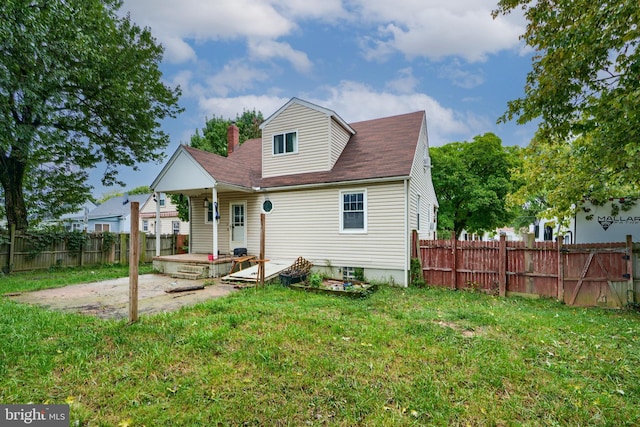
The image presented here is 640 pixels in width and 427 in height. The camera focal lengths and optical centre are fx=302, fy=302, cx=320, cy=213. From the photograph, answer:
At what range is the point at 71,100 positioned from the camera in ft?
40.6

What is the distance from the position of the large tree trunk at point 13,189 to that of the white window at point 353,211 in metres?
13.1

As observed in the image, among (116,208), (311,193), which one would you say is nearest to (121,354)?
(311,193)

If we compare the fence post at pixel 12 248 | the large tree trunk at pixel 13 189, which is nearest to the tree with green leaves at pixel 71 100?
the large tree trunk at pixel 13 189

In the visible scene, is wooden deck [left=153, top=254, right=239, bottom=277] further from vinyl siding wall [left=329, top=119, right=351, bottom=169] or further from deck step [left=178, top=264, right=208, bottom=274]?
vinyl siding wall [left=329, top=119, right=351, bottom=169]

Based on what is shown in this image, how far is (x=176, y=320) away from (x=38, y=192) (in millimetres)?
15415

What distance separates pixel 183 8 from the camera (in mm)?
10508

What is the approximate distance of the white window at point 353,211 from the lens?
32.8 feet

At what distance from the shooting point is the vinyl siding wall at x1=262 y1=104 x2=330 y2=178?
11266 mm

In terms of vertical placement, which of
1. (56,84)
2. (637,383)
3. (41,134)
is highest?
(56,84)

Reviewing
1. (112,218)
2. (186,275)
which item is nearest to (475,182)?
(186,275)

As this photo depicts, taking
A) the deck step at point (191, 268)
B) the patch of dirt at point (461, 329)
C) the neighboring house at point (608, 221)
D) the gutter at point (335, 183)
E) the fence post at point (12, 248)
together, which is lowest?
the patch of dirt at point (461, 329)

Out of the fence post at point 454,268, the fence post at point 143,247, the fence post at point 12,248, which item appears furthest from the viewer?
the fence post at point 143,247

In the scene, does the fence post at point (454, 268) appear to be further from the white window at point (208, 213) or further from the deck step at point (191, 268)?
the white window at point (208, 213)

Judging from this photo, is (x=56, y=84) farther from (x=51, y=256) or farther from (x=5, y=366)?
(x=5, y=366)
